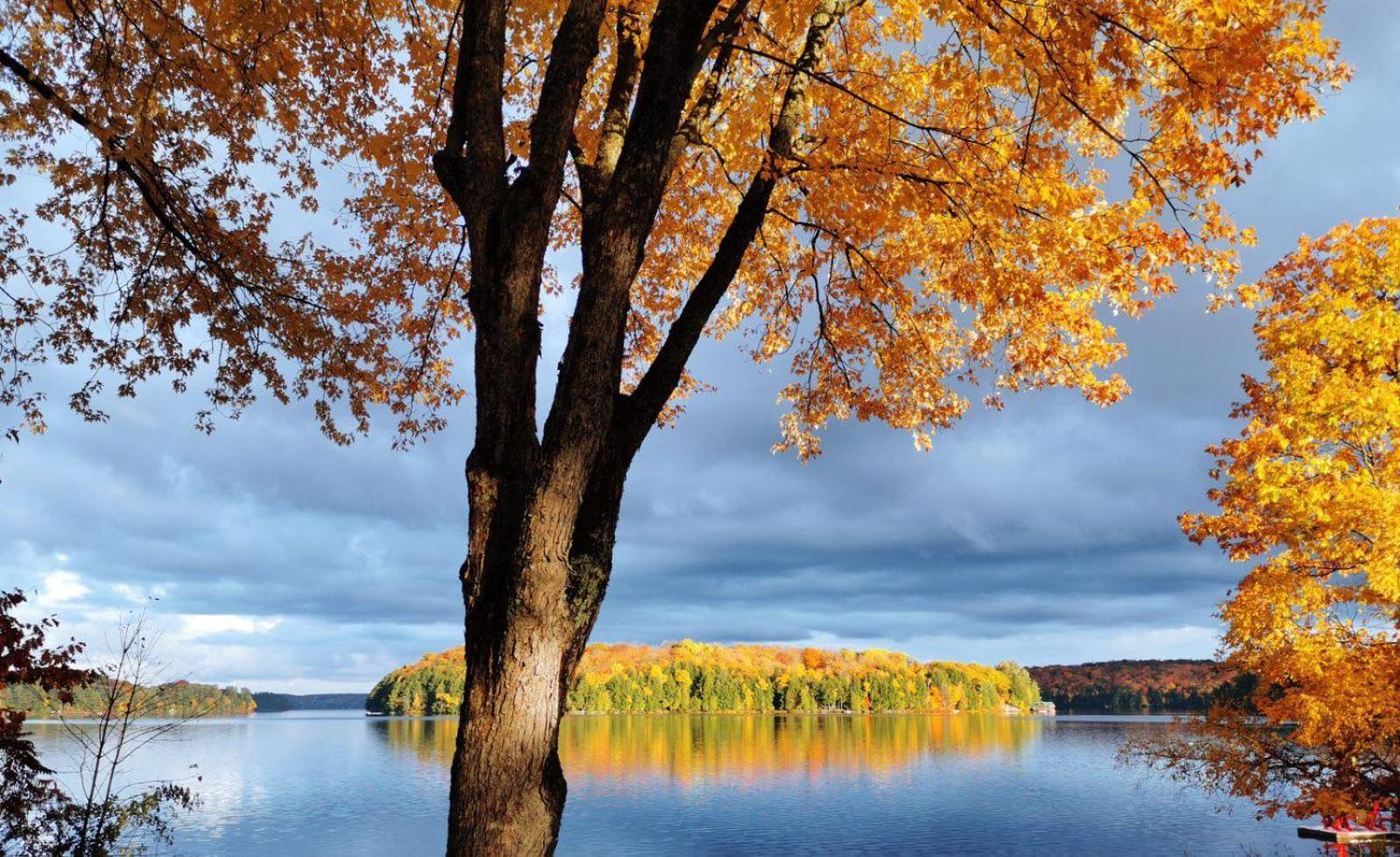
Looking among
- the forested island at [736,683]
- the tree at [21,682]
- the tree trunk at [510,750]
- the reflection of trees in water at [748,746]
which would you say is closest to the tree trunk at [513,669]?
the tree trunk at [510,750]

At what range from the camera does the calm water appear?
32.2m

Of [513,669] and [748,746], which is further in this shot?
[748,746]

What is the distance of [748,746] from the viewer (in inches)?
3113

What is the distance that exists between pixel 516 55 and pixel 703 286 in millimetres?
5413

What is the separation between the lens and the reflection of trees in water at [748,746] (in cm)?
5969

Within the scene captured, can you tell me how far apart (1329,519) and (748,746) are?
235 feet

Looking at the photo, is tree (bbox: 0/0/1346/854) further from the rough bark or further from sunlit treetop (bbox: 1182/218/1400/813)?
sunlit treetop (bbox: 1182/218/1400/813)

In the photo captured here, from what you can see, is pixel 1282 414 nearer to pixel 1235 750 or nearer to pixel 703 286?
pixel 1235 750

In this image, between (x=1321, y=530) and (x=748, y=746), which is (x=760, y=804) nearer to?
(x=1321, y=530)

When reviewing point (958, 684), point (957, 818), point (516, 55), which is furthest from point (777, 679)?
point (516, 55)

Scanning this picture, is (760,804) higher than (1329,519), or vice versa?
(1329,519)

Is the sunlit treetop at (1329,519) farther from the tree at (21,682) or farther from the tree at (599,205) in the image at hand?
the tree at (21,682)

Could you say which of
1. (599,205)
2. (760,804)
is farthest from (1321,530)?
(760,804)

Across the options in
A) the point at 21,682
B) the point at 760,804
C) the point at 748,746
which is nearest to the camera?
the point at 21,682
